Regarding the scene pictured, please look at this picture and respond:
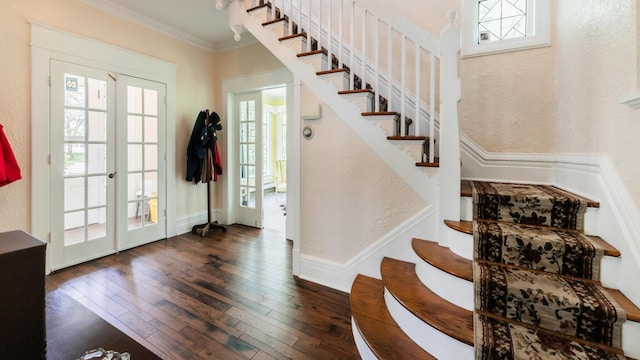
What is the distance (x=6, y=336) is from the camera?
69 cm

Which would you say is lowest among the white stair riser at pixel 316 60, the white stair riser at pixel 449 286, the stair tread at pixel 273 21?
the white stair riser at pixel 449 286

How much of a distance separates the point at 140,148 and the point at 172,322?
7.85 feet

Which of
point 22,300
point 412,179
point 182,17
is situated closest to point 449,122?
point 412,179

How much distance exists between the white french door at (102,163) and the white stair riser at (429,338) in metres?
3.26

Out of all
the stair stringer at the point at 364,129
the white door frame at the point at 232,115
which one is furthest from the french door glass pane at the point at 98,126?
the stair stringer at the point at 364,129

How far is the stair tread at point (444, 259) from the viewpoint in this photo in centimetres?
149

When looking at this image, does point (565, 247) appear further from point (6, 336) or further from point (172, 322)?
point (172, 322)

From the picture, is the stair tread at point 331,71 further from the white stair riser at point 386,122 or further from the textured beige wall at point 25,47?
the textured beige wall at point 25,47

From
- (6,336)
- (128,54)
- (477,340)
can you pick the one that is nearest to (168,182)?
(128,54)

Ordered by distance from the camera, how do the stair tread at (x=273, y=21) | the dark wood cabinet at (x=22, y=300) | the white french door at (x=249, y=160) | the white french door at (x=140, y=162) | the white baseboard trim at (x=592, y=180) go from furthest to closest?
1. the white french door at (x=249, y=160)
2. the white french door at (x=140, y=162)
3. the stair tread at (x=273, y=21)
4. the white baseboard trim at (x=592, y=180)
5. the dark wood cabinet at (x=22, y=300)

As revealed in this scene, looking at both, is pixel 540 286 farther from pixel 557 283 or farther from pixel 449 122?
pixel 449 122

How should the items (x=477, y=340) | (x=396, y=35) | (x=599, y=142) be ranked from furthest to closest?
(x=396, y=35) < (x=599, y=142) < (x=477, y=340)

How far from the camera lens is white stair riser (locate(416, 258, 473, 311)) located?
1434mm

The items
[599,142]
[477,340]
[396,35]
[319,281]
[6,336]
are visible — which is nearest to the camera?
[6,336]
